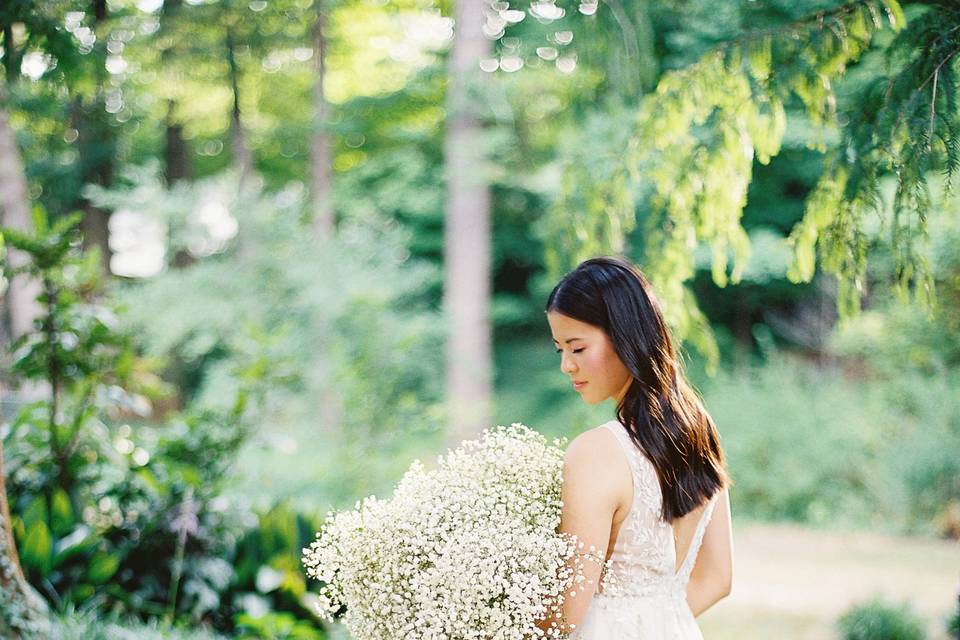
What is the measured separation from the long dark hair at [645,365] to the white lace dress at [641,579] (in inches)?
1.6

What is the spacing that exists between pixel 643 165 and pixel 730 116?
77 cm

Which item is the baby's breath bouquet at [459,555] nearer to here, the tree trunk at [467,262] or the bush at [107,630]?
the bush at [107,630]

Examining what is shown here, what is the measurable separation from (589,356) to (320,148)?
11.5 metres

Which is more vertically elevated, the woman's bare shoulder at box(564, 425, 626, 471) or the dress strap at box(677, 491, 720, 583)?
the woman's bare shoulder at box(564, 425, 626, 471)

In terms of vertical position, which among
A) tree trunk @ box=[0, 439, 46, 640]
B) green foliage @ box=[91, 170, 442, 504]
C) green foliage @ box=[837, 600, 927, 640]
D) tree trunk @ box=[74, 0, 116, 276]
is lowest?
green foliage @ box=[837, 600, 927, 640]

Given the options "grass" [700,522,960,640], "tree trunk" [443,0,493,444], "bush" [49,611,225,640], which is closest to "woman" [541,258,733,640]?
"bush" [49,611,225,640]

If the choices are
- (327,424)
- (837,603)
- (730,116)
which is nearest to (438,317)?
(327,424)

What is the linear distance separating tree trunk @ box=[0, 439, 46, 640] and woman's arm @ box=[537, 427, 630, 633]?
90.1 inches

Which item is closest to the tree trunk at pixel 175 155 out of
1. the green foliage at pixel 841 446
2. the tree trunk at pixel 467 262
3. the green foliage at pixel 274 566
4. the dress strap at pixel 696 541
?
the tree trunk at pixel 467 262

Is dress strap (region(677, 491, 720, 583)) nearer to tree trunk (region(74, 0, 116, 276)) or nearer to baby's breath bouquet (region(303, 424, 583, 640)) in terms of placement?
baby's breath bouquet (region(303, 424, 583, 640))

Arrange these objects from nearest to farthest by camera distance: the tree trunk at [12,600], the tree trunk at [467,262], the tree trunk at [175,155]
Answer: the tree trunk at [12,600]
the tree trunk at [467,262]
the tree trunk at [175,155]

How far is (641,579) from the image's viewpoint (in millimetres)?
2297

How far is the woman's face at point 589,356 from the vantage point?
223cm

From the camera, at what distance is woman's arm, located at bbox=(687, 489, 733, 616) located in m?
2.51
